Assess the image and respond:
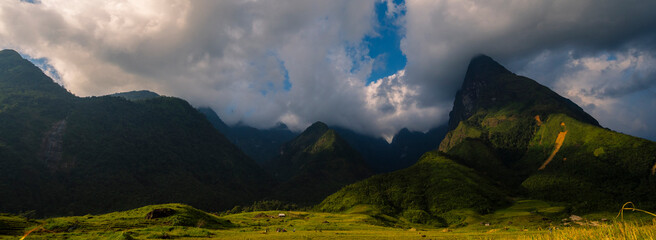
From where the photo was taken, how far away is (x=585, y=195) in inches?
7308

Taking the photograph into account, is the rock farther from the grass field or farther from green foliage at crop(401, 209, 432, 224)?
green foliage at crop(401, 209, 432, 224)

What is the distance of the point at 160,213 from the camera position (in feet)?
217

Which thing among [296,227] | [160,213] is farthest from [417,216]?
[160,213]

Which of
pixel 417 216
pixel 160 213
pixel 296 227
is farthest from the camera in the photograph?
pixel 417 216

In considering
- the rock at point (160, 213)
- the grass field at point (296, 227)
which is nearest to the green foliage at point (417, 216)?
the grass field at point (296, 227)

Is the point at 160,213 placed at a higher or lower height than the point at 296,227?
higher

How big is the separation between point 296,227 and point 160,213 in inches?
1262

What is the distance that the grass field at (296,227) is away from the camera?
1020 cm

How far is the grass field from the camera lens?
10198 mm

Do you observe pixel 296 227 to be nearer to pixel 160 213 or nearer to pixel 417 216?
pixel 160 213

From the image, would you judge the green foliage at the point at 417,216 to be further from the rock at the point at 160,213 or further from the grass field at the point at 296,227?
the rock at the point at 160,213

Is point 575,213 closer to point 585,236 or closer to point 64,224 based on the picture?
point 585,236

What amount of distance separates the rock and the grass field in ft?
4.00

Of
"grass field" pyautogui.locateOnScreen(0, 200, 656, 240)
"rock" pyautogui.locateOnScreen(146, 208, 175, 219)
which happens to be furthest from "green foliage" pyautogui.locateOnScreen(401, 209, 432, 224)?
"rock" pyautogui.locateOnScreen(146, 208, 175, 219)
